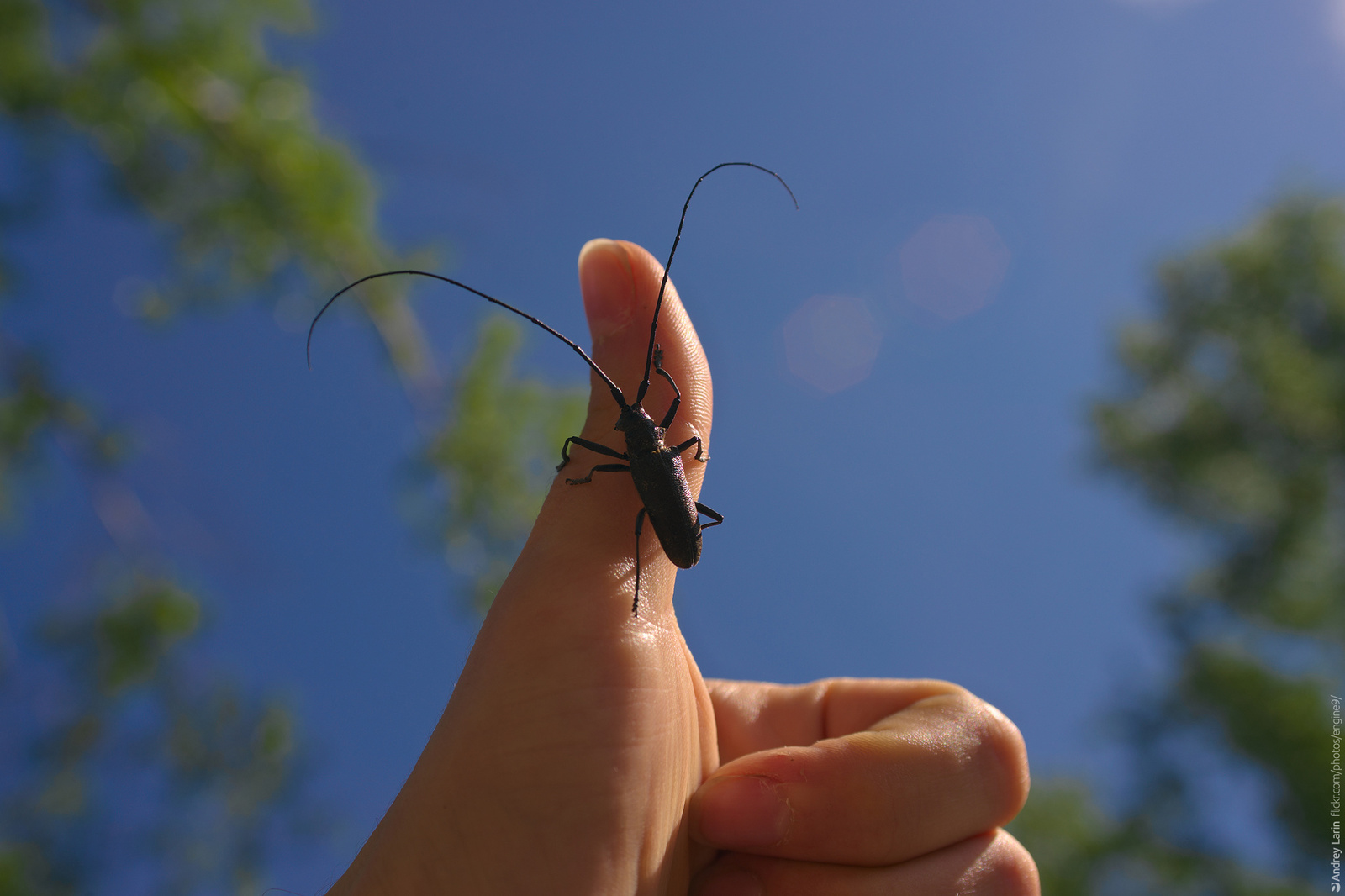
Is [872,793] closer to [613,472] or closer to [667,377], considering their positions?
[613,472]

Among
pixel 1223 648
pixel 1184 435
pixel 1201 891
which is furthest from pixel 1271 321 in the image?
pixel 1201 891

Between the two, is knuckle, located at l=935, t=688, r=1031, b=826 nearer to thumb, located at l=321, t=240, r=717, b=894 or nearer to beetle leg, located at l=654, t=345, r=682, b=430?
thumb, located at l=321, t=240, r=717, b=894

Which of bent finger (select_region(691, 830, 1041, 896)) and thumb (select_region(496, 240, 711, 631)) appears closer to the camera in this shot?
thumb (select_region(496, 240, 711, 631))

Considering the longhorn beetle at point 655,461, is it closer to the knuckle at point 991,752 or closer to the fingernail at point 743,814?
the fingernail at point 743,814

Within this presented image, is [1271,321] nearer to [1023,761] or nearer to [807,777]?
[1023,761]

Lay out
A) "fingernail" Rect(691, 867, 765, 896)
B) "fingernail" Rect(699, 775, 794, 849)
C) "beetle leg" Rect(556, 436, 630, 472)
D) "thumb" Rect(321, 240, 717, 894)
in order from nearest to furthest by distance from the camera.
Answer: "thumb" Rect(321, 240, 717, 894) < "fingernail" Rect(699, 775, 794, 849) < "fingernail" Rect(691, 867, 765, 896) < "beetle leg" Rect(556, 436, 630, 472)

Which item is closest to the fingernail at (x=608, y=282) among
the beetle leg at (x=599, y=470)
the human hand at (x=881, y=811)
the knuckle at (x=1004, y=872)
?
the beetle leg at (x=599, y=470)

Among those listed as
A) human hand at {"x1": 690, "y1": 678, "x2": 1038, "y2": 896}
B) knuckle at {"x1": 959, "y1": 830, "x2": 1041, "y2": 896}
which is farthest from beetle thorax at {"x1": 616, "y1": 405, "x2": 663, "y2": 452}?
knuckle at {"x1": 959, "y1": 830, "x2": 1041, "y2": 896}
